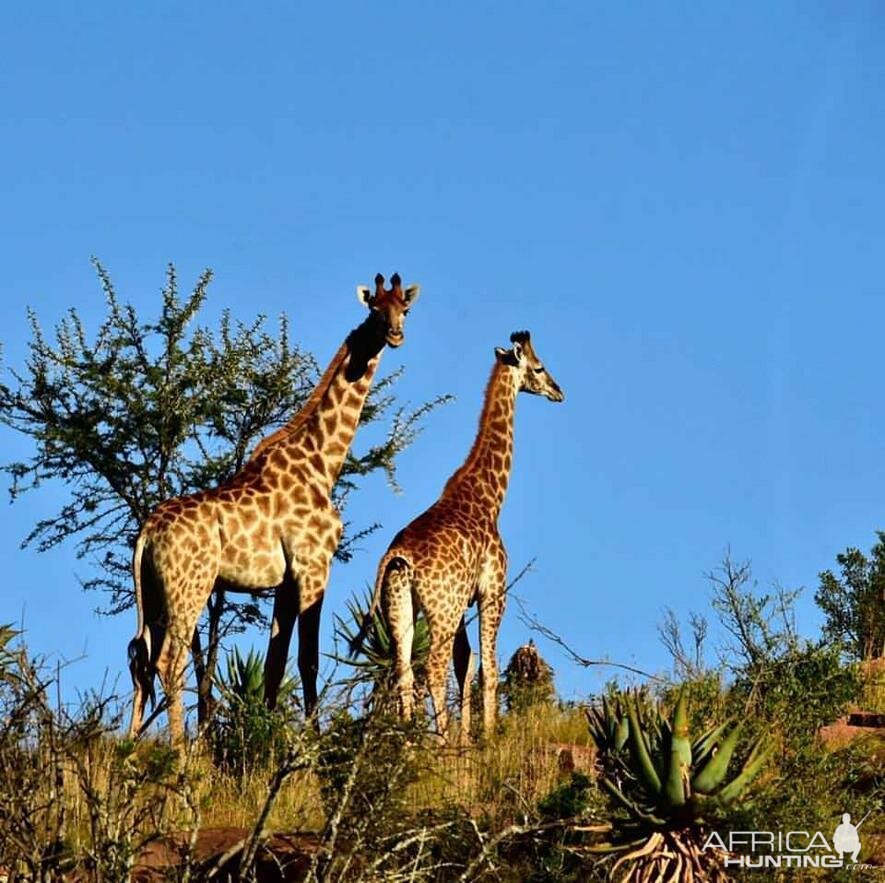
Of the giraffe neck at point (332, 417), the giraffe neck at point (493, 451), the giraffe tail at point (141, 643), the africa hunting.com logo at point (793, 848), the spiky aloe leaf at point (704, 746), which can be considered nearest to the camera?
the spiky aloe leaf at point (704, 746)

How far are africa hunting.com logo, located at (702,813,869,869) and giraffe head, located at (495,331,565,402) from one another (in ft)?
25.9

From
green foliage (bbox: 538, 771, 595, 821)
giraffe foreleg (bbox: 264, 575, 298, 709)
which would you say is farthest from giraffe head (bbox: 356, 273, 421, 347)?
green foliage (bbox: 538, 771, 595, 821)

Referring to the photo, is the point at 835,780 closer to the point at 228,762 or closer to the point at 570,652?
the point at 570,652

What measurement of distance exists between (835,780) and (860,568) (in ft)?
42.6

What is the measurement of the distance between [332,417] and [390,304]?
117cm

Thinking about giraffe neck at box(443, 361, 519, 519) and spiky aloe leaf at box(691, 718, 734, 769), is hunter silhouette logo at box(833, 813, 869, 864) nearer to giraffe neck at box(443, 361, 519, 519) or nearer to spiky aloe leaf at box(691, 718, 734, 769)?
spiky aloe leaf at box(691, 718, 734, 769)

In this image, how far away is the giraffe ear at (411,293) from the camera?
683 inches

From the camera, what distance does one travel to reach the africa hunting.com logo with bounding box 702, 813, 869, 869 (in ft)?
37.6

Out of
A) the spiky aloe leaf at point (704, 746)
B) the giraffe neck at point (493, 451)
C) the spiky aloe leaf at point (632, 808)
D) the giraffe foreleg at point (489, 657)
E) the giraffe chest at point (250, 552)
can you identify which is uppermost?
the giraffe neck at point (493, 451)

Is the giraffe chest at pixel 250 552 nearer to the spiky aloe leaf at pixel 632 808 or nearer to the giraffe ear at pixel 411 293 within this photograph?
the giraffe ear at pixel 411 293

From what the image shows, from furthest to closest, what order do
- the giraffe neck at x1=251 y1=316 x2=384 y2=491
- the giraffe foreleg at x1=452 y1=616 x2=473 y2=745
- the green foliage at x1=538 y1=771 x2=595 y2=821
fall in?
the giraffe neck at x1=251 y1=316 x2=384 y2=491, the giraffe foreleg at x1=452 y1=616 x2=473 y2=745, the green foliage at x1=538 y1=771 x2=595 y2=821

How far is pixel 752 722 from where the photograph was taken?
43.6 feet

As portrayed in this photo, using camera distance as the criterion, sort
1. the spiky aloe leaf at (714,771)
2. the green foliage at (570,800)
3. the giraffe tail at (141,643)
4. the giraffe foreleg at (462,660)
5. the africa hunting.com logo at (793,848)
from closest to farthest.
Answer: the spiky aloe leaf at (714,771), the africa hunting.com logo at (793,848), the green foliage at (570,800), the giraffe tail at (141,643), the giraffe foreleg at (462,660)

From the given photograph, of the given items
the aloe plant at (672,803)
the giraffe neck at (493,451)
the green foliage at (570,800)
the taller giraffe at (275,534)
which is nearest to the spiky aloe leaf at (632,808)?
the aloe plant at (672,803)
